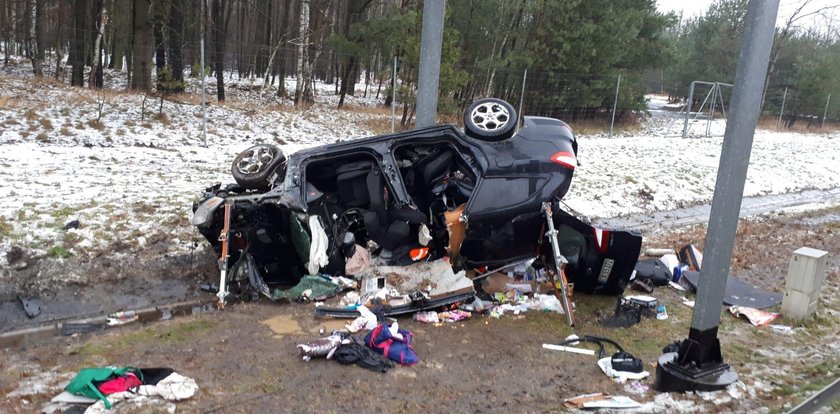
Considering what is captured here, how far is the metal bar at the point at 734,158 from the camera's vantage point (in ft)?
11.9

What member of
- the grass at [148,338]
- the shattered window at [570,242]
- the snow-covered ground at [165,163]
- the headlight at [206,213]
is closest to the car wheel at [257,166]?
the headlight at [206,213]

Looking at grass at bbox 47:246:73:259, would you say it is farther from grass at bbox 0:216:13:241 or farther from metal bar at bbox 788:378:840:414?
metal bar at bbox 788:378:840:414

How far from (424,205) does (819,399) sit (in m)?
3.67

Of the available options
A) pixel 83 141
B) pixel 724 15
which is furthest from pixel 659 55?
pixel 83 141

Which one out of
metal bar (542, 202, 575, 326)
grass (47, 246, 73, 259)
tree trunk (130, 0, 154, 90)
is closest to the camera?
metal bar (542, 202, 575, 326)

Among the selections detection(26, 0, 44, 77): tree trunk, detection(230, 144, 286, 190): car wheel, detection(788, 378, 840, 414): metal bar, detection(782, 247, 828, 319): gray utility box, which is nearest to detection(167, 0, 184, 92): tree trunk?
detection(26, 0, 44, 77): tree trunk

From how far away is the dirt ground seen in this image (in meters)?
3.84

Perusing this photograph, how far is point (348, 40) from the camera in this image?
72.2 feet

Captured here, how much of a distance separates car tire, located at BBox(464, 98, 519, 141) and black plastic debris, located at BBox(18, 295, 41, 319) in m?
4.38

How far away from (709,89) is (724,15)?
1595 centimetres

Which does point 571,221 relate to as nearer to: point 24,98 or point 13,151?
point 13,151

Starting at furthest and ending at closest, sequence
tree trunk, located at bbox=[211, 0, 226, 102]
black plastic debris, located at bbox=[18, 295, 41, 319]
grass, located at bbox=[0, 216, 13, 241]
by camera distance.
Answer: tree trunk, located at bbox=[211, 0, 226, 102], grass, located at bbox=[0, 216, 13, 241], black plastic debris, located at bbox=[18, 295, 41, 319]

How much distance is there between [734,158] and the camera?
149 inches

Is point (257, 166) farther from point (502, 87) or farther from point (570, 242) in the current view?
point (502, 87)
